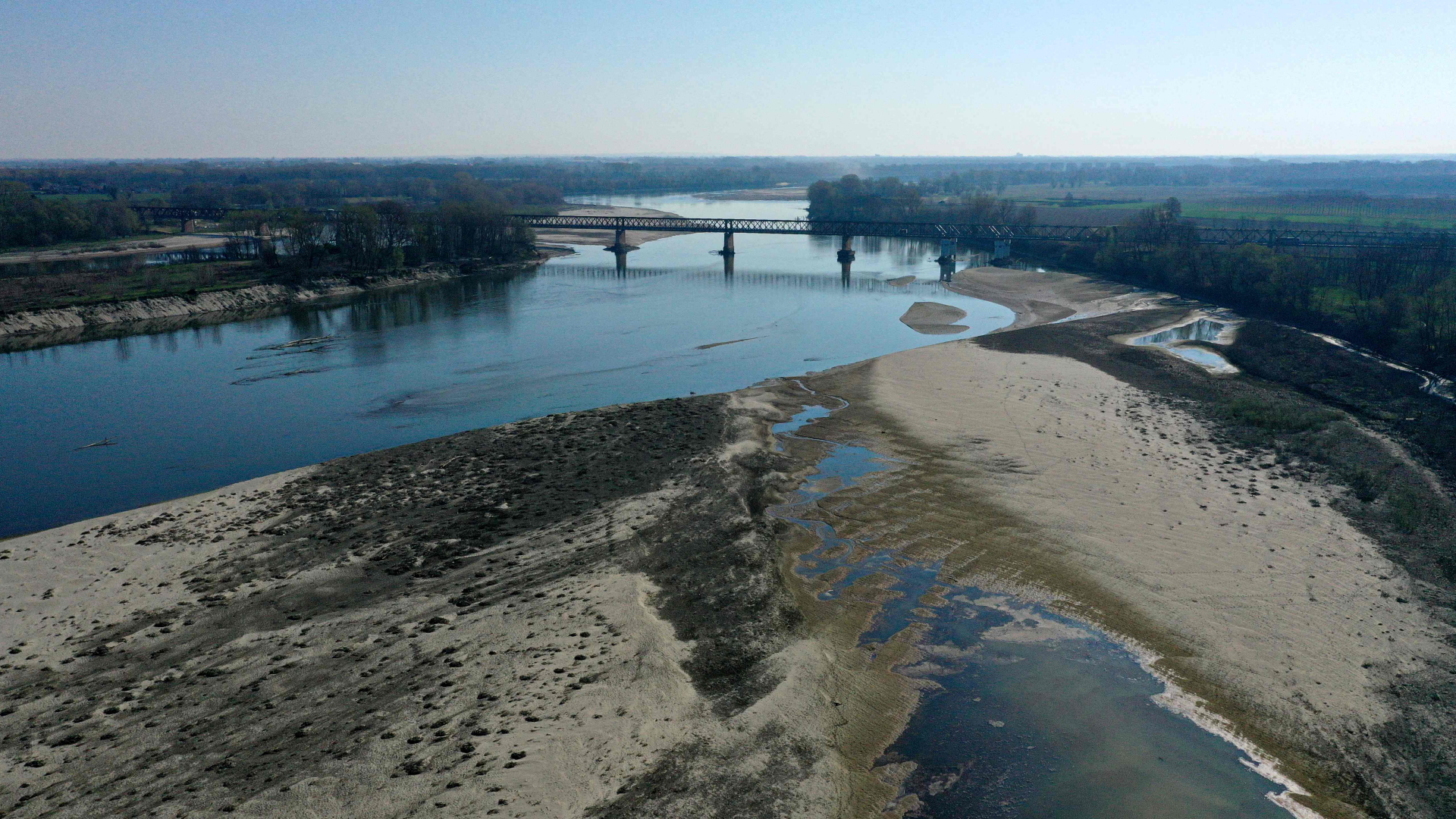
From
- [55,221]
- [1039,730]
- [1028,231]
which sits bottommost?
[1039,730]

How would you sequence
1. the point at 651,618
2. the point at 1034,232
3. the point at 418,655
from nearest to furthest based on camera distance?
1. the point at 418,655
2. the point at 651,618
3. the point at 1034,232

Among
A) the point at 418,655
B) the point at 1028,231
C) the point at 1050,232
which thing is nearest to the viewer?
the point at 418,655

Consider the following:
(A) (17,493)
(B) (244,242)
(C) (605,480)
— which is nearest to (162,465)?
(A) (17,493)

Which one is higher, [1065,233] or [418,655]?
[1065,233]

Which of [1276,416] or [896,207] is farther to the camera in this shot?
[896,207]

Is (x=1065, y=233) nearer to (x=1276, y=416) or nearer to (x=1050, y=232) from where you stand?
(x=1050, y=232)

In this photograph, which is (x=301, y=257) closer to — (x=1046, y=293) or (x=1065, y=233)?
(x=1046, y=293)

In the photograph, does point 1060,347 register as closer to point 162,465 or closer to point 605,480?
point 605,480

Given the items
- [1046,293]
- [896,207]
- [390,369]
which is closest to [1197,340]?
[1046,293]
